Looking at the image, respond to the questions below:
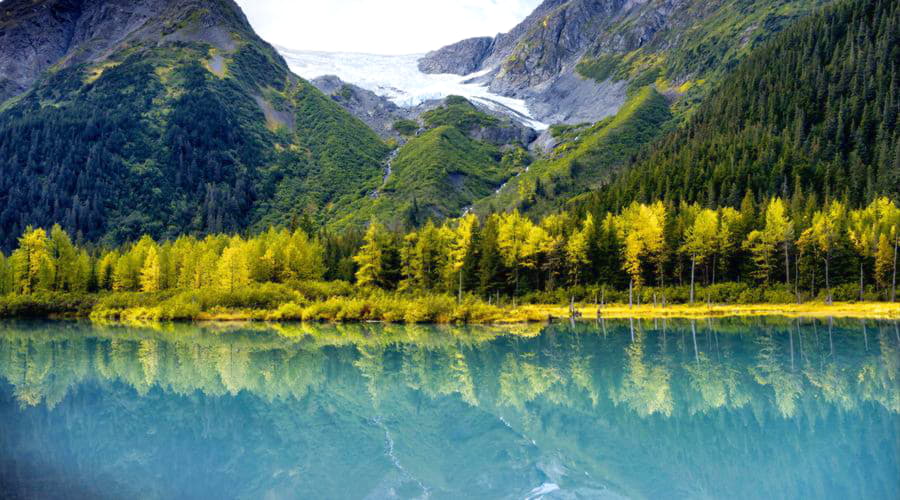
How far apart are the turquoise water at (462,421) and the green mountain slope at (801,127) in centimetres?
6432

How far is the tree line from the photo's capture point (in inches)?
2724

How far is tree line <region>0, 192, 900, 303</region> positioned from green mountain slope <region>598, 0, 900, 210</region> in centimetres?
1869

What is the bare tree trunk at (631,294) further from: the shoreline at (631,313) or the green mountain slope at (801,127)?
the green mountain slope at (801,127)

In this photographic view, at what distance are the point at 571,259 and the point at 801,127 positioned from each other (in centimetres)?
7251

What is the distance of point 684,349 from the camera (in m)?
38.6

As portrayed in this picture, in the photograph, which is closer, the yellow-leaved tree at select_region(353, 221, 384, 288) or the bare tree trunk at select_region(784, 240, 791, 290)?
the bare tree trunk at select_region(784, 240, 791, 290)

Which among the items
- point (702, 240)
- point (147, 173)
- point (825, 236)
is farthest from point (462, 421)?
point (147, 173)

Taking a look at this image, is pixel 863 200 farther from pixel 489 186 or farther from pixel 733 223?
pixel 489 186

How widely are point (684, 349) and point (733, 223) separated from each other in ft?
134

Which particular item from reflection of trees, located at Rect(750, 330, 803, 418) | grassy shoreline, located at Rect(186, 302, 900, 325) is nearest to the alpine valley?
grassy shoreline, located at Rect(186, 302, 900, 325)

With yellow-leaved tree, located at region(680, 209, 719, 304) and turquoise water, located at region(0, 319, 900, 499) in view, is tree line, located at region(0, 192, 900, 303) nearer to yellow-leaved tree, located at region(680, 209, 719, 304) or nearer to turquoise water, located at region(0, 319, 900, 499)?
yellow-leaved tree, located at region(680, 209, 719, 304)

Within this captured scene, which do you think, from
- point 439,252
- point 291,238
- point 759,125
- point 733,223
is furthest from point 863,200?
point 291,238

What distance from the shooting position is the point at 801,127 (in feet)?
389

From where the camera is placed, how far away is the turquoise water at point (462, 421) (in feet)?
53.6
